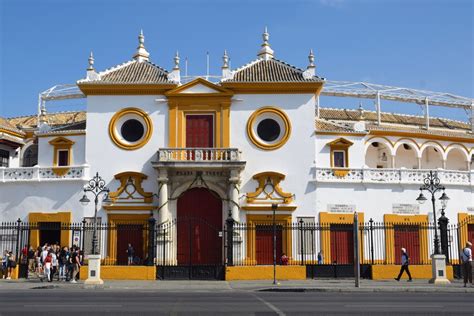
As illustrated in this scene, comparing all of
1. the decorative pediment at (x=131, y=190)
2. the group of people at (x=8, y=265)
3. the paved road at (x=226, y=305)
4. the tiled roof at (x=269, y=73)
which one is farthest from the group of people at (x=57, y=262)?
the tiled roof at (x=269, y=73)

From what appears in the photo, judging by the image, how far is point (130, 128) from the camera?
35250mm

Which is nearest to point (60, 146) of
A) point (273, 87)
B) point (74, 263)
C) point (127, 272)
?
point (74, 263)

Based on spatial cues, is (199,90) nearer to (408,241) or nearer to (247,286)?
Answer: (247,286)

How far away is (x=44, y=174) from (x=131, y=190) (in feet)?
17.4

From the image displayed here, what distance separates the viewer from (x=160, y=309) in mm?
14531

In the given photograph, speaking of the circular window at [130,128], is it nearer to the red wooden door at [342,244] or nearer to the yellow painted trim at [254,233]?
the yellow painted trim at [254,233]

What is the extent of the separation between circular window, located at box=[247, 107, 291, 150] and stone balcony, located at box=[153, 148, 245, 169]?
1970 millimetres

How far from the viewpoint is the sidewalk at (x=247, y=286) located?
22.5 m

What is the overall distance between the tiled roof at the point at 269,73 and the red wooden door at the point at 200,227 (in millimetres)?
6914

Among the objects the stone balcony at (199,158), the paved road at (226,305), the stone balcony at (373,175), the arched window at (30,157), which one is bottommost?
the paved road at (226,305)

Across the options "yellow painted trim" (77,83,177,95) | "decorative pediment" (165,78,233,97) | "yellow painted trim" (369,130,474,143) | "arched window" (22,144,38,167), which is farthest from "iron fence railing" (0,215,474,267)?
"arched window" (22,144,38,167)

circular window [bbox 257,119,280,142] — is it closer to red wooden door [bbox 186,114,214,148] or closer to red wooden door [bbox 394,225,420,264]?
red wooden door [bbox 186,114,214,148]

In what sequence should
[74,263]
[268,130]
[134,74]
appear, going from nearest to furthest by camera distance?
[74,263] → [268,130] → [134,74]

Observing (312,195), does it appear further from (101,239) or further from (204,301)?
(204,301)
